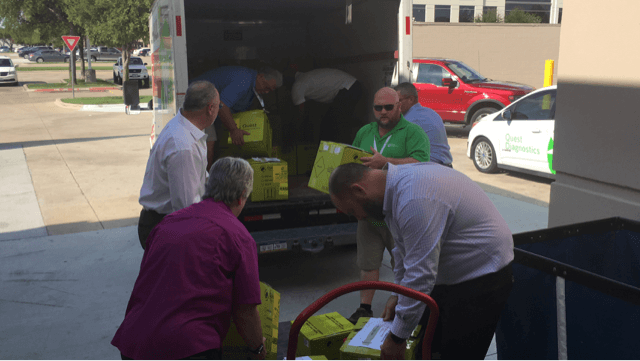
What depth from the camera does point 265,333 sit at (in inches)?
117

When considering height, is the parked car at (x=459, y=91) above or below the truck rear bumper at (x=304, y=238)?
above

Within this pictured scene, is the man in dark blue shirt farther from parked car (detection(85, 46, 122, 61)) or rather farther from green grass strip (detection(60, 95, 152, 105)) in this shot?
parked car (detection(85, 46, 122, 61))

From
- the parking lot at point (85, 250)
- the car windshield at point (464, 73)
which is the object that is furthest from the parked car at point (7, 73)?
the car windshield at point (464, 73)

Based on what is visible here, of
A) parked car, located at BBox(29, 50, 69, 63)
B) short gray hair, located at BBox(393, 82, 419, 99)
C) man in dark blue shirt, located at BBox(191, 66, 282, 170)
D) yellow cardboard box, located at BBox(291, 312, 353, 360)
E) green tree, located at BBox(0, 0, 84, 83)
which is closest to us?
yellow cardboard box, located at BBox(291, 312, 353, 360)

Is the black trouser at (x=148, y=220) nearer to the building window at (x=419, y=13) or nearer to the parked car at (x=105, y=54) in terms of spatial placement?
the building window at (x=419, y=13)

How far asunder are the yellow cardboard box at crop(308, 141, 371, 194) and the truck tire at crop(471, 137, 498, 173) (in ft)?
21.3

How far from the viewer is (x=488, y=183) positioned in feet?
33.2

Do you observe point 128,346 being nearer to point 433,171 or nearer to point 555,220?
point 433,171

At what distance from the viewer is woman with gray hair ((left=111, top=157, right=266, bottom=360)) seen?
2348 millimetres

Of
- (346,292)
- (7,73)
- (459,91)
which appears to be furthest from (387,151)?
(7,73)

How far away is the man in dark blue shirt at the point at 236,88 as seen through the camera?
19.2 ft

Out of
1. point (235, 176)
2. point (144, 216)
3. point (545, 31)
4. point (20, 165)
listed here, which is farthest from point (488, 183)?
point (545, 31)

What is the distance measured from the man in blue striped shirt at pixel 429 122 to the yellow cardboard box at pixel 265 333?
2718mm

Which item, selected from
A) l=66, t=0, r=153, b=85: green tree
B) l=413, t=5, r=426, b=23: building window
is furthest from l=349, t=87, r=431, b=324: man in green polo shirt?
l=413, t=5, r=426, b=23: building window
